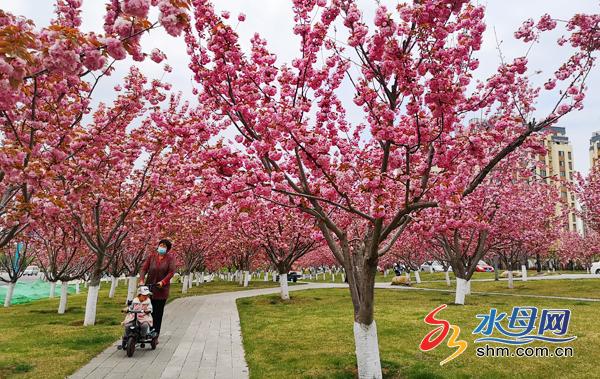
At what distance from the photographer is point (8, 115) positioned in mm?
6391

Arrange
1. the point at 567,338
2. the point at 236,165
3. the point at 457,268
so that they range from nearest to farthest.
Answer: the point at 236,165 < the point at 567,338 < the point at 457,268

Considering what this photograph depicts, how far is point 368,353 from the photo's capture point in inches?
272

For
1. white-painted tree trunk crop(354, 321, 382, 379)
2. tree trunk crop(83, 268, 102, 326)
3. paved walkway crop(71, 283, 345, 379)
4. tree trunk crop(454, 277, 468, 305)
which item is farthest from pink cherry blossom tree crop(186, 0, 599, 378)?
tree trunk crop(454, 277, 468, 305)

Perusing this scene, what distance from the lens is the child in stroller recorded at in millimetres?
8805

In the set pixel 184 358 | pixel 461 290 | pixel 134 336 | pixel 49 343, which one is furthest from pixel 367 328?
pixel 461 290

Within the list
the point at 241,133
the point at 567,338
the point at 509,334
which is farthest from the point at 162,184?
the point at 567,338

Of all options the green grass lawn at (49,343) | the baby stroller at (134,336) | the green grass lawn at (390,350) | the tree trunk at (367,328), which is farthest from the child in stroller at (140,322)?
the tree trunk at (367,328)

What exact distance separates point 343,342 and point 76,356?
604 cm

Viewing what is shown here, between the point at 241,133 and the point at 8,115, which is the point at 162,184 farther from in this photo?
the point at 8,115

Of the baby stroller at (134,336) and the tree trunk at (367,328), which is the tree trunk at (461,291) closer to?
the tree trunk at (367,328)

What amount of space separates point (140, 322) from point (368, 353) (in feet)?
16.6

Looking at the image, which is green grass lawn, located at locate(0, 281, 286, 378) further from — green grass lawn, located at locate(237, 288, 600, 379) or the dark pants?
green grass lawn, located at locate(237, 288, 600, 379)

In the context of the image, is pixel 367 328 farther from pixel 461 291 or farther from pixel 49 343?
pixel 461 291

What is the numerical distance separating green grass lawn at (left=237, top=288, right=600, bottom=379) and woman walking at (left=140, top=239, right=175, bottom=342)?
2299mm
